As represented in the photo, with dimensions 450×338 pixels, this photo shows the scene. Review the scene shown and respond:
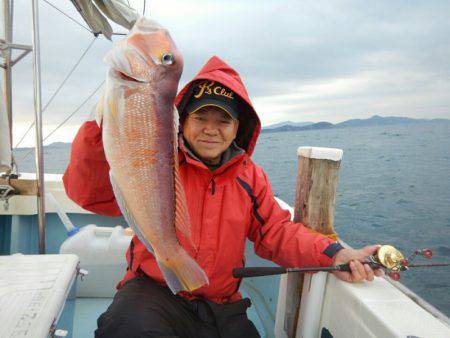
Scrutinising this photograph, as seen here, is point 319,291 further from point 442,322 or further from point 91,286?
point 91,286

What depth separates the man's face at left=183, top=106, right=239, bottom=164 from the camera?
2.54 metres

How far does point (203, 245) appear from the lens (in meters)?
2.39

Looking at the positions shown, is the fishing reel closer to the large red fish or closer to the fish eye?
the large red fish

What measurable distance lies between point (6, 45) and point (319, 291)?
143 inches

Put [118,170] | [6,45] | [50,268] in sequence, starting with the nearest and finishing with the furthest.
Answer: [118,170]
[50,268]
[6,45]

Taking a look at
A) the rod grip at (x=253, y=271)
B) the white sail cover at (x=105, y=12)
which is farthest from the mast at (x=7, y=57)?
the rod grip at (x=253, y=271)

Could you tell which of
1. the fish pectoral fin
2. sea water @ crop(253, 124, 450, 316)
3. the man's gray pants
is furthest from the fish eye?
sea water @ crop(253, 124, 450, 316)

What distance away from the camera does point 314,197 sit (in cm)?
265

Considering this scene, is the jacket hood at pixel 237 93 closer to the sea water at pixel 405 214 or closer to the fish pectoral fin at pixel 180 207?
the fish pectoral fin at pixel 180 207

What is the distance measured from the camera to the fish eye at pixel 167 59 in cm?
166

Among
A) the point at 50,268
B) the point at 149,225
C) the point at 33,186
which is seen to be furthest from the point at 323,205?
the point at 33,186

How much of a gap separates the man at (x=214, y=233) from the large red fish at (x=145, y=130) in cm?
47

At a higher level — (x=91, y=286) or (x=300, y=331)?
(x=300, y=331)

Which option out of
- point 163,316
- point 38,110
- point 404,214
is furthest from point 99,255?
point 404,214
